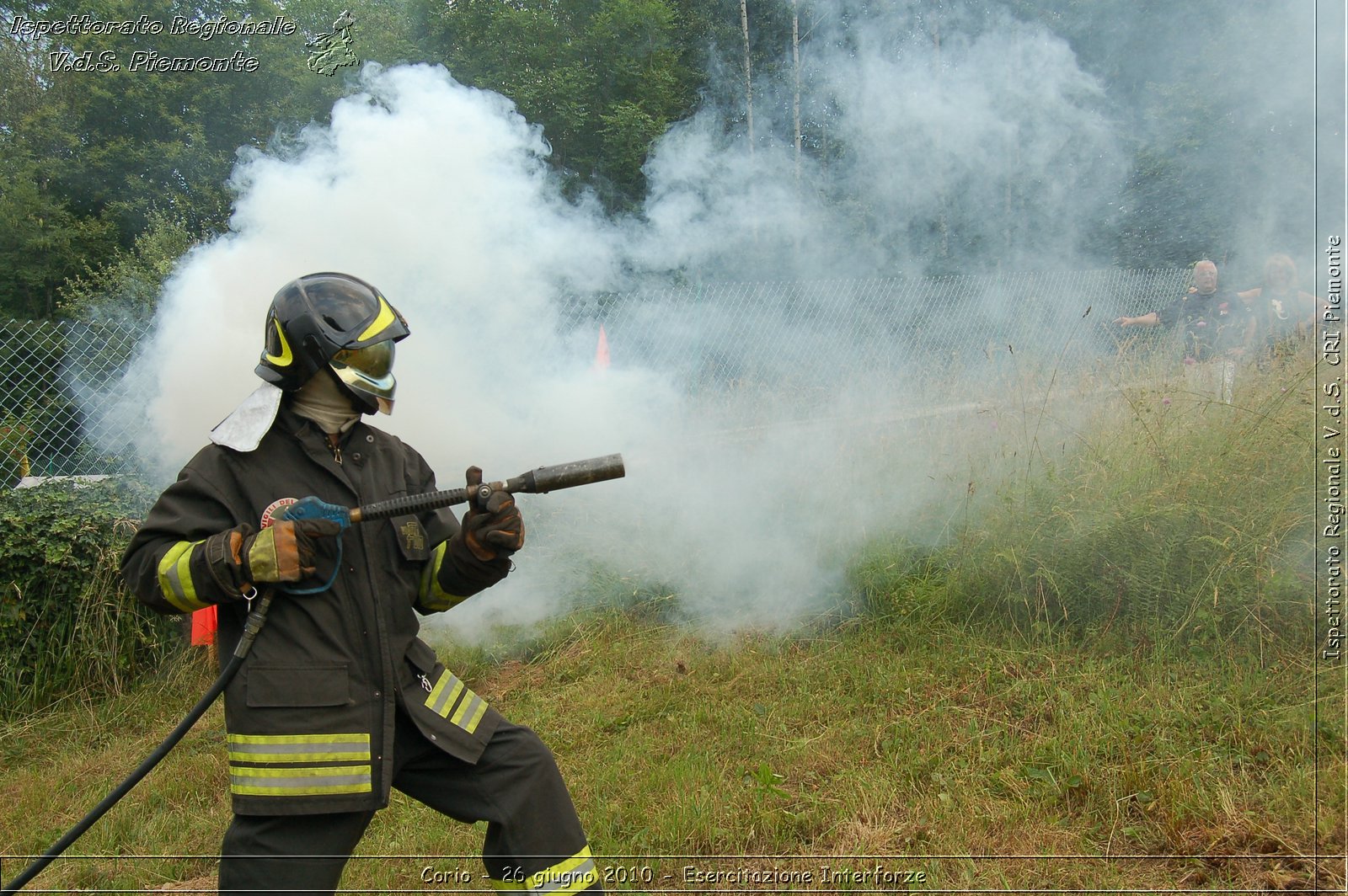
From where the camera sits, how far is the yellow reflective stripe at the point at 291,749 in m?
2.21

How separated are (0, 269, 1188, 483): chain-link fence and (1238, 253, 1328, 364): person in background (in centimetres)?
100

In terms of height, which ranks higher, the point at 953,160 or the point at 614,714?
the point at 953,160

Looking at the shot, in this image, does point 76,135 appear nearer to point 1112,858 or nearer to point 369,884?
point 369,884

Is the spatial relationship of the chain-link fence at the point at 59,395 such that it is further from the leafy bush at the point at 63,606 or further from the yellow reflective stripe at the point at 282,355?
the yellow reflective stripe at the point at 282,355

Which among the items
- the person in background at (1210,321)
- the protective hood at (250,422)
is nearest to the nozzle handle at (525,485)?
the protective hood at (250,422)

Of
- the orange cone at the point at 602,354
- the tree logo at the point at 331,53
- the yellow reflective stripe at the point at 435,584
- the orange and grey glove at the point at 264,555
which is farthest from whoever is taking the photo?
the tree logo at the point at 331,53

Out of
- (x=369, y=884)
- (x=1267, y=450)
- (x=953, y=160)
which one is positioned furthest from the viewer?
(x=953, y=160)

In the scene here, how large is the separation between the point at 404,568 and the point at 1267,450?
384cm

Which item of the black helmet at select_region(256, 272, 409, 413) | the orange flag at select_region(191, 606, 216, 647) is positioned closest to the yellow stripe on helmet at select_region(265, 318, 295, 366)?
the black helmet at select_region(256, 272, 409, 413)

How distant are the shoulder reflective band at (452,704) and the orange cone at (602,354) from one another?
14.3 ft

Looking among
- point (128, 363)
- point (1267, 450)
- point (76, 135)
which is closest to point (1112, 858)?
point (1267, 450)

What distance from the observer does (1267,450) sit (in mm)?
4168

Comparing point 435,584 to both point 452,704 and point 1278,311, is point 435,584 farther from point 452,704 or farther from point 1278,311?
point 1278,311

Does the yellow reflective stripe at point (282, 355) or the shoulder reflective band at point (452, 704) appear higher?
the yellow reflective stripe at point (282, 355)
